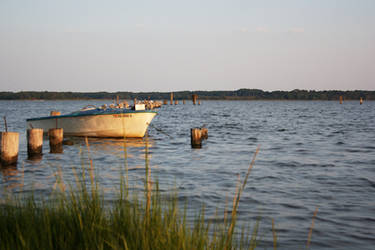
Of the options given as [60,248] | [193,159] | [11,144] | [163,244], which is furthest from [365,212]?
[11,144]

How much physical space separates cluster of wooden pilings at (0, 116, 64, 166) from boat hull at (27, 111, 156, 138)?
4.25 m

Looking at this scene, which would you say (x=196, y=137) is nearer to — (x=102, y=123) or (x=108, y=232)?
(x=102, y=123)

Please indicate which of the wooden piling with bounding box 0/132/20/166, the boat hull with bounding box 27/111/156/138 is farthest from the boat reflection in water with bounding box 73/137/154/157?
the wooden piling with bounding box 0/132/20/166

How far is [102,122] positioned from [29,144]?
258 inches

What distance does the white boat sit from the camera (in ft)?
70.2

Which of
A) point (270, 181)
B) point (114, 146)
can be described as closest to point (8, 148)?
point (114, 146)

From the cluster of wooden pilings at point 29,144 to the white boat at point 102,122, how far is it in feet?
13.8

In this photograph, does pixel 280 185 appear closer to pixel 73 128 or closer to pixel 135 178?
pixel 135 178

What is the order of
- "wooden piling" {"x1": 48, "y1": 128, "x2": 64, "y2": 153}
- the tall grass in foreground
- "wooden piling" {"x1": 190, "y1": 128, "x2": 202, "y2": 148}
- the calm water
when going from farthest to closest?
"wooden piling" {"x1": 190, "y1": 128, "x2": 202, "y2": 148}, "wooden piling" {"x1": 48, "y1": 128, "x2": 64, "y2": 153}, the calm water, the tall grass in foreground

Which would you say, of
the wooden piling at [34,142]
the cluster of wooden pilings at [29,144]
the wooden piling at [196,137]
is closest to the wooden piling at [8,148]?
the cluster of wooden pilings at [29,144]

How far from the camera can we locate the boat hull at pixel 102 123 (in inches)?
845

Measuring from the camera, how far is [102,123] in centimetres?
2155

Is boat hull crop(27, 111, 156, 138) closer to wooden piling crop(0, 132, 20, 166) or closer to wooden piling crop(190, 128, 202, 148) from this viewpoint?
wooden piling crop(190, 128, 202, 148)

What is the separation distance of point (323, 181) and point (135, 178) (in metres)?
5.33
